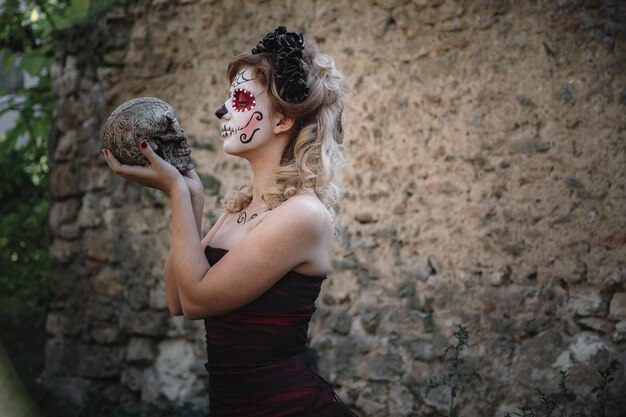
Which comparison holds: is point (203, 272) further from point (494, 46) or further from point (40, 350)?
point (40, 350)

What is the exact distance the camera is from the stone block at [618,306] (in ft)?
11.6

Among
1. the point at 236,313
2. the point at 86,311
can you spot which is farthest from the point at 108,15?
the point at 236,313

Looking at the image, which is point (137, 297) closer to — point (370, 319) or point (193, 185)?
point (370, 319)

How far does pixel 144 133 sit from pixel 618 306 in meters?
2.46

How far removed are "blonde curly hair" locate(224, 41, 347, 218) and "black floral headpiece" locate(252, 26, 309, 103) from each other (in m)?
0.02

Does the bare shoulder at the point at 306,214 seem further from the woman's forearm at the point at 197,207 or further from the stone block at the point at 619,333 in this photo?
the stone block at the point at 619,333

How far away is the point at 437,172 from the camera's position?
13.2 ft

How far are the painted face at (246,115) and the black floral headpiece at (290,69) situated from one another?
0.07m

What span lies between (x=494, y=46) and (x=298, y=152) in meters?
2.03

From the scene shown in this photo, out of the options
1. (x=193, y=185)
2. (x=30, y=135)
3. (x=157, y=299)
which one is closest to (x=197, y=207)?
(x=193, y=185)

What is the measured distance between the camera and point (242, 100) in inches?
88.4

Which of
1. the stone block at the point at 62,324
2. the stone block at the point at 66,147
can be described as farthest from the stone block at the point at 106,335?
the stone block at the point at 66,147

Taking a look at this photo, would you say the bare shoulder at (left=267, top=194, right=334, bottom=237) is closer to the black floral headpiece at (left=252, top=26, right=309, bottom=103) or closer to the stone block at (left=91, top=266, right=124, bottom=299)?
the black floral headpiece at (left=252, top=26, right=309, bottom=103)

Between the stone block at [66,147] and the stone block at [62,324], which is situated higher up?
the stone block at [66,147]
